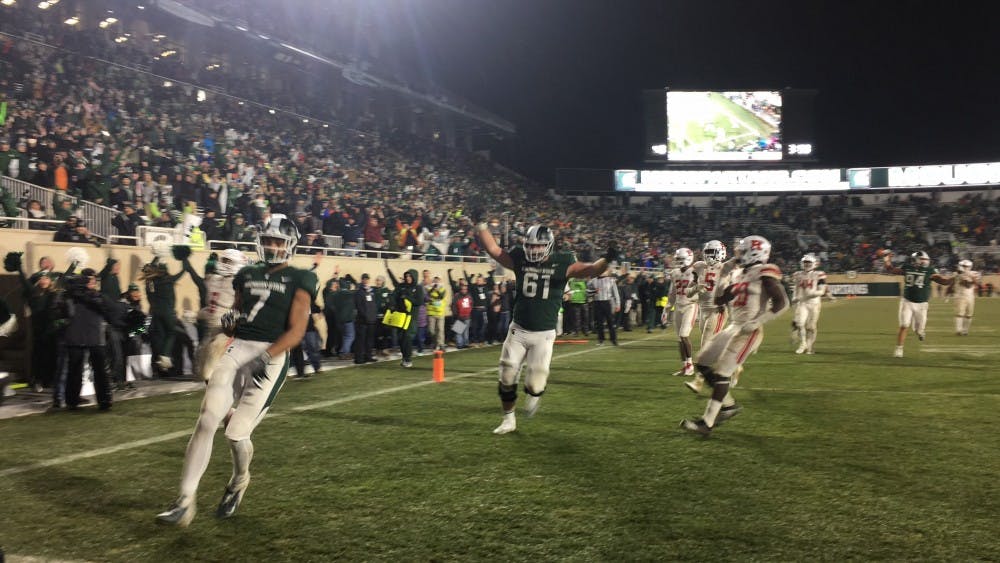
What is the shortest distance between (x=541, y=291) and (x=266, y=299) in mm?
3479

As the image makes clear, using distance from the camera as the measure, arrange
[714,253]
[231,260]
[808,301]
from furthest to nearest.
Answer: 1. [808,301]
2. [714,253]
3. [231,260]

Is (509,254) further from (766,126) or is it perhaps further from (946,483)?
(766,126)

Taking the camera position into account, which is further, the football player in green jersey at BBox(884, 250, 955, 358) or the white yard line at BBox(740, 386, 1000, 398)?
the football player in green jersey at BBox(884, 250, 955, 358)

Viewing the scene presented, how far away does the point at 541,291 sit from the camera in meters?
7.91

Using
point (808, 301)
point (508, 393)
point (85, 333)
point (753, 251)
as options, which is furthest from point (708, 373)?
point (808, 301)

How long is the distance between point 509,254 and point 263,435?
3.32 meters

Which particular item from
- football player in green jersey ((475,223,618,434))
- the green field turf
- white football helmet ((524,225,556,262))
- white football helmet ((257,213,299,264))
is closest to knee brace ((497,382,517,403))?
football player in green jersey ((475,223,618,434))

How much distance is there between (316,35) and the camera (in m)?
40.6

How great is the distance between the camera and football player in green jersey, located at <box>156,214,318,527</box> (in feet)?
16.3

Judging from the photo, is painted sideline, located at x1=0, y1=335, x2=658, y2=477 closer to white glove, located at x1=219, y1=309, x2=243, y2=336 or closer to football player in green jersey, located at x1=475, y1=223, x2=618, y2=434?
white glove, located at x1=219, y1=309, x2=243, y2=336

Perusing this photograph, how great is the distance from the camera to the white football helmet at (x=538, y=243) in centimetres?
782

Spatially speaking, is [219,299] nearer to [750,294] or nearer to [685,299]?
[750,294]

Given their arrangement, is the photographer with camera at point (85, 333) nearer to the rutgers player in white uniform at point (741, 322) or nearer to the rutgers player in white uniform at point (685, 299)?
the rutgers player in white uniform at point (741, 322)

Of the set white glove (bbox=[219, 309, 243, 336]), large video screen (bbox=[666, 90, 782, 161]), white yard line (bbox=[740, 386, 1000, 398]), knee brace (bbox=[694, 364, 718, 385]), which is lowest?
white yard line (bbox=[740, 386, 1000, 398])
